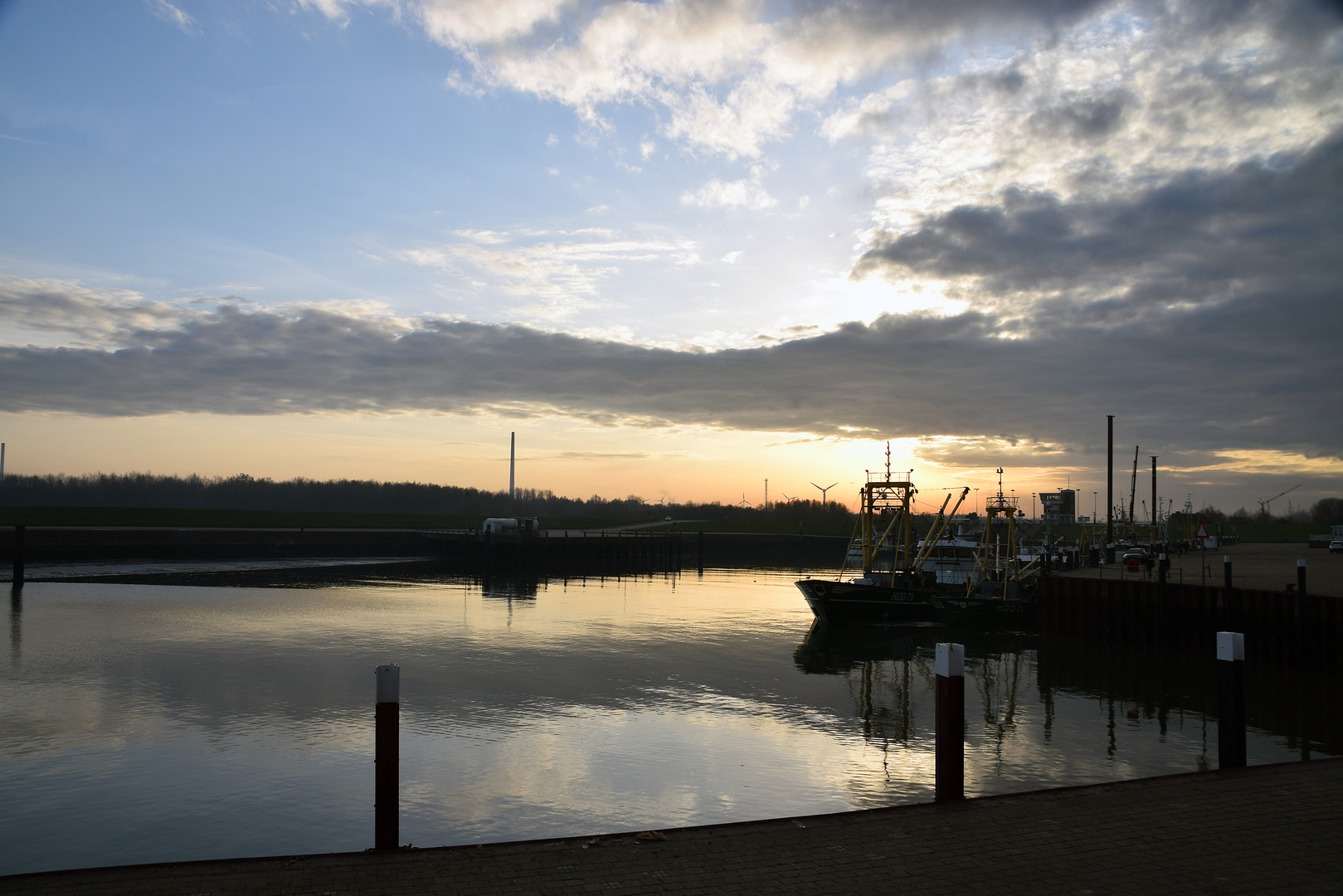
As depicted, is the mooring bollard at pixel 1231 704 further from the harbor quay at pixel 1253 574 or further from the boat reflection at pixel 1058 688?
the harbor quay at pixel 1253 574

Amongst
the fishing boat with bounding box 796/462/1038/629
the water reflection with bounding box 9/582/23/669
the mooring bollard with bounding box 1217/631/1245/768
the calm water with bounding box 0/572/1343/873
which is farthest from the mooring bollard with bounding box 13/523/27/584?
the mooring bollard with bounding box 1217/631/1245/768

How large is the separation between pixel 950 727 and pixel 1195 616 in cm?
2470

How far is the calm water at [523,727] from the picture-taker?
1230 cm

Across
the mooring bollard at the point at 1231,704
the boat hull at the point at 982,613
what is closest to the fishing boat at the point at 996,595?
the boat hull at the point at 982,613

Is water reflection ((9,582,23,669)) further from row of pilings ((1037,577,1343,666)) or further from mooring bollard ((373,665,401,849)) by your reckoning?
row of pilings ((1037,577,1343,666))

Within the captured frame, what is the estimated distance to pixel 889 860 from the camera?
7.36 metres

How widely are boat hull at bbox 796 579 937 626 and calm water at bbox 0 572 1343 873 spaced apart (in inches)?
111

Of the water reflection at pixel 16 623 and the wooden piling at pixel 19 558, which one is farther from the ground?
the wooden piling at pixel 19 558

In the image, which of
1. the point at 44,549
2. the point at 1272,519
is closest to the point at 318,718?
the point at 44,549

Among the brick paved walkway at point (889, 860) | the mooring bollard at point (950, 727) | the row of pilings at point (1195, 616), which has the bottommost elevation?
the row of pilings at point (1195, 616)

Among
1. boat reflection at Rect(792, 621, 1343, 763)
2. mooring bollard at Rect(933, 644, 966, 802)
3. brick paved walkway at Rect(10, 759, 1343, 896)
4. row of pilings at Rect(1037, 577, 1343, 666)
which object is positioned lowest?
boat reflection at Rect(792, 621, 1343, 763)

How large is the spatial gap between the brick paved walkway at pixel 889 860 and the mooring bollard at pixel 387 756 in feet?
2.60

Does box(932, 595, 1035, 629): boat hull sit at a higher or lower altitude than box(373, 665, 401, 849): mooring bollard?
lower

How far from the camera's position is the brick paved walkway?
264 inches
